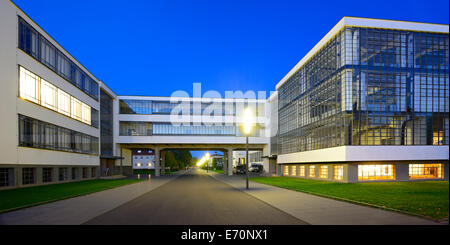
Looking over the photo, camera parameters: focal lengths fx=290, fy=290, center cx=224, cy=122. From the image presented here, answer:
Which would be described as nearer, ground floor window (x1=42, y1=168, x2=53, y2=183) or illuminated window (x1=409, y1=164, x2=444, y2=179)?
ground floor window (x1=42, y1=168, x2=53, y2=183)

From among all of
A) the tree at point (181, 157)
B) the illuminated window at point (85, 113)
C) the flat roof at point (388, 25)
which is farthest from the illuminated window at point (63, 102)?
the tree at point (181, 157)

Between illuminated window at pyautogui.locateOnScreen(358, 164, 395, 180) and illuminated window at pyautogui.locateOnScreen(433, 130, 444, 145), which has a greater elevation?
illuminated window at pyautogui.locateOnScreen(433, 130, 444, 145)

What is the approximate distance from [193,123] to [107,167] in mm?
18276

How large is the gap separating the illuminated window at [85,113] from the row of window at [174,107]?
1439 cm

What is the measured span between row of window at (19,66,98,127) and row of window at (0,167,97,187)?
6775 mm

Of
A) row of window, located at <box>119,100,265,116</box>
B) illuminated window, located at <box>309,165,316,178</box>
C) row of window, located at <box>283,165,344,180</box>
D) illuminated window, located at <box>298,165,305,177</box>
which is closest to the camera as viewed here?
row of window, located at <box>283,165,344,180</box>

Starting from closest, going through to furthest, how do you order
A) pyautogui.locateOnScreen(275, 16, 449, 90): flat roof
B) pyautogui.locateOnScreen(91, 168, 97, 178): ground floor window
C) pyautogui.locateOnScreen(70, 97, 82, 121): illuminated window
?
pyautogui.locateOnScreen(275, 16, 449, 90): flat roof, pyautogui.locateOnScreen(70, 97, 82, 121): illuminated window, pyautogui.locateOnScreen(91, 168, 97, 178): ground floor window

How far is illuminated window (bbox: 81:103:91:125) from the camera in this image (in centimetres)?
4231

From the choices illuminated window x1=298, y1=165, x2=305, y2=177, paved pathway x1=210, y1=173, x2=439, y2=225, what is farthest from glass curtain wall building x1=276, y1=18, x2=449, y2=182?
paved pathway x1=210, y1=173, x2=439, y2=225

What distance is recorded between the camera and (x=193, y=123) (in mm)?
58844

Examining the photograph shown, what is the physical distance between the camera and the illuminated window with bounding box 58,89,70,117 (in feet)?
114

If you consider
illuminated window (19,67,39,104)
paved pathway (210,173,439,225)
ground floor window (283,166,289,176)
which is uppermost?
illuminated window (19,67,39,104)

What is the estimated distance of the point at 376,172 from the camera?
32500 mm

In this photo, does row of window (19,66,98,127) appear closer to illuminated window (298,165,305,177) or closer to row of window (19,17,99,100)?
row of window (19,17,99,100)
